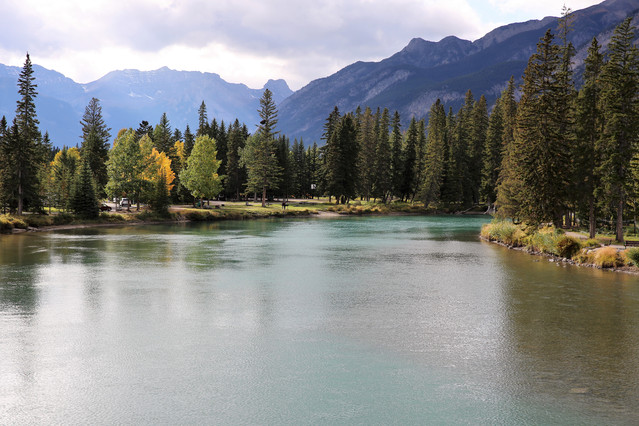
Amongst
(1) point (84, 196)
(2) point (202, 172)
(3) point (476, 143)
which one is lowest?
(1) point (84, 196)

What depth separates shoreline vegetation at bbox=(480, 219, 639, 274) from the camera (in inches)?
1253

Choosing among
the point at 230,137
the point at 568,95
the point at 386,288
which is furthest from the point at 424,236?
the point at 230,137

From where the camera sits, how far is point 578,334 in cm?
1723

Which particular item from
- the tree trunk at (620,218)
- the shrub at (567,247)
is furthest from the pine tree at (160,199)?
the tree trunk at (620,218)

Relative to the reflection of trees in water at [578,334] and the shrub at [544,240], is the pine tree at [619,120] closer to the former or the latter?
the shrub at [544,240]

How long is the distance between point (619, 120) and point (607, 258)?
479 inches

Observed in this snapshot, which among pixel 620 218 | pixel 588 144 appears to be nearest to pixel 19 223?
pixel 588 144

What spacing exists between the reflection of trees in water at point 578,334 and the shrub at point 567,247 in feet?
23.9

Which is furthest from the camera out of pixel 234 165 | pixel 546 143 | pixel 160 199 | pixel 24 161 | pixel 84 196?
pixel 234 165

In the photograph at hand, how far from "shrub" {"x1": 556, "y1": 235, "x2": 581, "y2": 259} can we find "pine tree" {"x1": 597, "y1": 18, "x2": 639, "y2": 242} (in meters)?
4.35

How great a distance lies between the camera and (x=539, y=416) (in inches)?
428

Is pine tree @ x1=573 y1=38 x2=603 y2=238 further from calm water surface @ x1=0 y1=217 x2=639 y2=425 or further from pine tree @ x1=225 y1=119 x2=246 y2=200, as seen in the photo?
pine tree @ x1=225 y1=119 x2=246 y2=200

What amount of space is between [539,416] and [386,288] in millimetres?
14752

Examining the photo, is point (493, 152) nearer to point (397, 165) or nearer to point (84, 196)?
Answer: point (397, 165)
